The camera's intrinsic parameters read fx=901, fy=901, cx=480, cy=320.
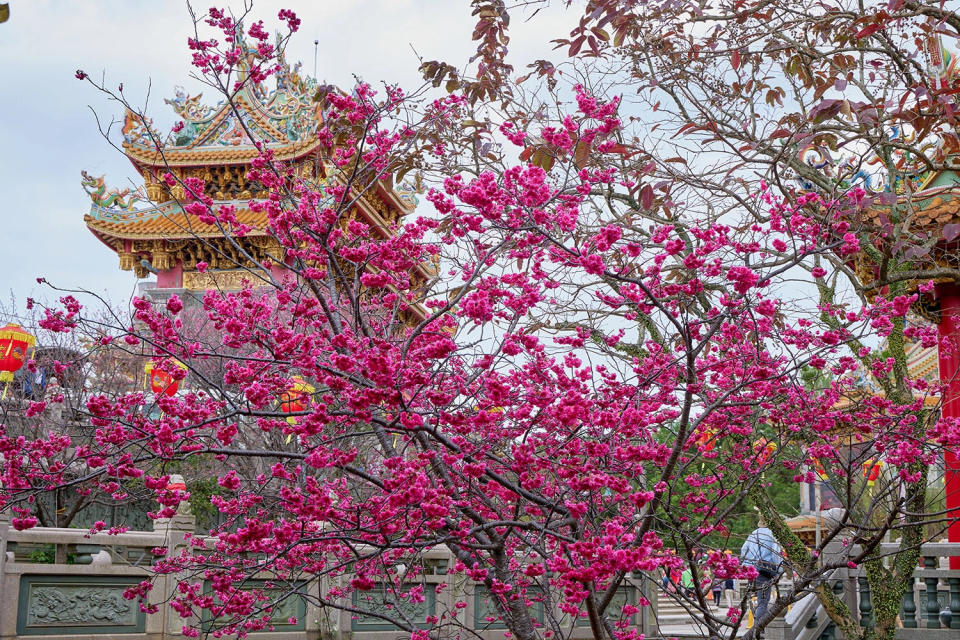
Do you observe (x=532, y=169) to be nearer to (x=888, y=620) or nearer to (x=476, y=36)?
(x=476, y=36)

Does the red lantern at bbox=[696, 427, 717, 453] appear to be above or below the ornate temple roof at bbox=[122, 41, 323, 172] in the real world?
below

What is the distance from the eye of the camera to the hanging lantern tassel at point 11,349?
14516 mm

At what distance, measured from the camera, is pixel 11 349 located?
47.9 ft

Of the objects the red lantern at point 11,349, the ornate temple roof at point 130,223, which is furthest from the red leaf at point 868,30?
the ornate temple roof at point 130,223

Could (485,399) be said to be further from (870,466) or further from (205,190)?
(205,190)

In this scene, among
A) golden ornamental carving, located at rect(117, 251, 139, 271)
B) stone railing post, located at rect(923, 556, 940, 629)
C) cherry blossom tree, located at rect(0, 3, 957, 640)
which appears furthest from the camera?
golden ornamental carving, located at rect(117, 251, 139, 271)

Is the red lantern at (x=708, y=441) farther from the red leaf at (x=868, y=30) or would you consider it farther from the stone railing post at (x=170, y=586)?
the stone railing post at (x=170, y=586)

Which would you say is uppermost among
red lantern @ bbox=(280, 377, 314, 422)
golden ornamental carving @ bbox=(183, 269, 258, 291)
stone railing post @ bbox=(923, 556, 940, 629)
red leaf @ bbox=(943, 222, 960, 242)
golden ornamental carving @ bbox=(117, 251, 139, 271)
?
golden ornamental carving @ bbox=(117, 251, 139, 271)

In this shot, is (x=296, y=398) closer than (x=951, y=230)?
Yes

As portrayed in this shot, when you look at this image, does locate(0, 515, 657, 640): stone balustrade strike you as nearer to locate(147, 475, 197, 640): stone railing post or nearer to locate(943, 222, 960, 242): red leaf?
locate(147, 475, 197, 640): stone railing post

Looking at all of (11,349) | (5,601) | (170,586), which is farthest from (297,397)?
(11,349)

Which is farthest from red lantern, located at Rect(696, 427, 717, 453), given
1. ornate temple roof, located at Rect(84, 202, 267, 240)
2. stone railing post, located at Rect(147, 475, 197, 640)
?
ornate temple roof, located at Rect(84, 202, 267, 240)

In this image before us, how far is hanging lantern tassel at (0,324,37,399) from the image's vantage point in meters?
14.5

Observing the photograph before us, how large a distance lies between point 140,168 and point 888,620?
19.3m
